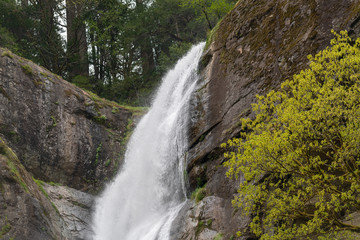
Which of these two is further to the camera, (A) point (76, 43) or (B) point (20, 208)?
(A) point (76, 43)

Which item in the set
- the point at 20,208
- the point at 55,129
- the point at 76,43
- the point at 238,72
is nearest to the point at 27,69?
the point at 55,129

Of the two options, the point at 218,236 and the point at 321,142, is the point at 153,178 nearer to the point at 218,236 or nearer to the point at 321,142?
the point at 218,236

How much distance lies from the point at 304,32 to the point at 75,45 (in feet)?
64.5

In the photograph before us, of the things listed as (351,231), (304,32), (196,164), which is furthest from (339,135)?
(196,164)

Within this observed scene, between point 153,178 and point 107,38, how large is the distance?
48.8 feet

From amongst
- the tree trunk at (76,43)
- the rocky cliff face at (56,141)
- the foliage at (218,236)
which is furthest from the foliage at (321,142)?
the tree trunk at (76,43)

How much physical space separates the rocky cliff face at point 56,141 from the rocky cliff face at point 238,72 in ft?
19.3

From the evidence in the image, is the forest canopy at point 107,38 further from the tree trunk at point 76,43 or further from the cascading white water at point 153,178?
the cascading white water at point 153,178

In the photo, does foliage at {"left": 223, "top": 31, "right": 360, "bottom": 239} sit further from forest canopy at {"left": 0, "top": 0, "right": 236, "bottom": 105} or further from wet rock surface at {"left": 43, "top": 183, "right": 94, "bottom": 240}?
forest canopy at {"left": 0, "top": 0, "right": 236, "bottom": 105}

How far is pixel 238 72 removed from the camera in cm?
1385

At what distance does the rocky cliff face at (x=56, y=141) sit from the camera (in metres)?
14.7

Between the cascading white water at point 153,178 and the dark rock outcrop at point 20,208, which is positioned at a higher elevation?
the dark rock outcrop at point 20,208

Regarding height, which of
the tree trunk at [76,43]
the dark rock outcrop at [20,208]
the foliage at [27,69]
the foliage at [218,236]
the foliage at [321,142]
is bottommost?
the foliage at [218,236]

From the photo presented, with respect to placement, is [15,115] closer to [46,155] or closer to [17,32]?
[46,155]
